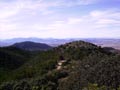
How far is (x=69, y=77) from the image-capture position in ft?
93.4

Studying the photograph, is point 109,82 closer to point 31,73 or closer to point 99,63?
point 99,63

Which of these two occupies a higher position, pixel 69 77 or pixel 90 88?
pixel 90 88

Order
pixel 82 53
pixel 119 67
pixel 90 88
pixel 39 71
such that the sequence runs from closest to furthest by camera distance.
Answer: pixel 90 88
pixel 119 67
pixel 39 71
pixel 82 53

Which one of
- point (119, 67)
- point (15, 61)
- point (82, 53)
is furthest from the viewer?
point (15, 61)

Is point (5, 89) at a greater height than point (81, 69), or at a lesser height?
lesser

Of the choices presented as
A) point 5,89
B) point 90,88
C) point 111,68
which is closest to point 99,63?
point 111,68

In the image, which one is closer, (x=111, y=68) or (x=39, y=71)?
(x=111, y=68)

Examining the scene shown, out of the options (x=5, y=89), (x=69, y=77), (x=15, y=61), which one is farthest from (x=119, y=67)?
(x=15, y=61)

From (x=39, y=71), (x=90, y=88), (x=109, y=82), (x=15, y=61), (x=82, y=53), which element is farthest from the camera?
(x=15, y=61)

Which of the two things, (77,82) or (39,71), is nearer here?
(77,82)

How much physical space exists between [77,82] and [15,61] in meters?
34.7

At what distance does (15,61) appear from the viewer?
195 ft

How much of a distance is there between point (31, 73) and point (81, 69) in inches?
348

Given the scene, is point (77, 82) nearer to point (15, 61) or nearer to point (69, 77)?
point (69, 77)
